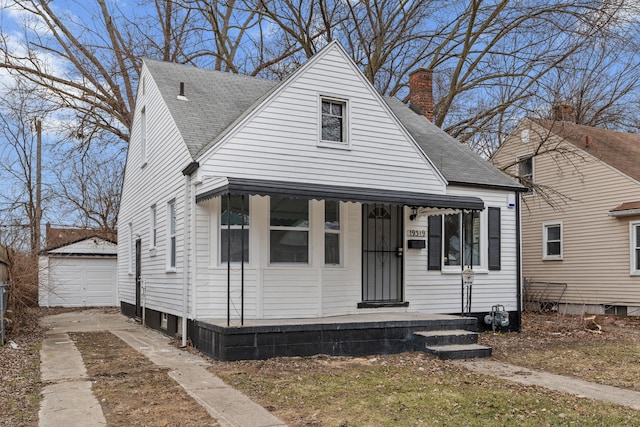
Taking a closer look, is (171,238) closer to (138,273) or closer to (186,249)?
(186,249)

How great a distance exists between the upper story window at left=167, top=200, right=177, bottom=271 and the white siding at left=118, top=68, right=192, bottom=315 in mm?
183

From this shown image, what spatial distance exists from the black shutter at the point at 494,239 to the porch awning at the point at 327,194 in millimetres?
2649

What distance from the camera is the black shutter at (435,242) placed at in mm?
12727

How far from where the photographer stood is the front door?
467 inches

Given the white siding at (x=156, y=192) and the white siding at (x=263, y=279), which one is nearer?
the white siding at (x=263, y=279)

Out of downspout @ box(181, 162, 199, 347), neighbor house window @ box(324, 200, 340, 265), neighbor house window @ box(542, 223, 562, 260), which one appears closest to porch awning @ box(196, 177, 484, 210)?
downspout @ box(181, 162, 199, 347)

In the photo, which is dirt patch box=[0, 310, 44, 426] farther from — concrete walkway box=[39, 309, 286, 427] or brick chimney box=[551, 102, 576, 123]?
brick chimney box=[551, 102, 576, 123]

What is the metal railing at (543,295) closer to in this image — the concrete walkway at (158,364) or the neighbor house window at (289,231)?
the neighbor house window at (289,231)

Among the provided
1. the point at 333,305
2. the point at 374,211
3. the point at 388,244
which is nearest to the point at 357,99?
the point at 374,211

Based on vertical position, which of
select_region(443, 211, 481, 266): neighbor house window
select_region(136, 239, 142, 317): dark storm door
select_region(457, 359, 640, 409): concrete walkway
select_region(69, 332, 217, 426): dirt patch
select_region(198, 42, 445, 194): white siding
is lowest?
select_region(457, 359, 640, 409): concrete walkway

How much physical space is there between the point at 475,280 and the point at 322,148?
4.85 metres

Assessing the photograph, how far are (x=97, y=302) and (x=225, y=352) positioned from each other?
17.2 metres

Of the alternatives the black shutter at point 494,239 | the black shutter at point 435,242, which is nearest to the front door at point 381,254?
the black shutter at point 435,242

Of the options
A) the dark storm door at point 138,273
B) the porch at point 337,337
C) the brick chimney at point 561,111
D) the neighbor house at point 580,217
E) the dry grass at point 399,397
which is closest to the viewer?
the dry grass at point 399,397
